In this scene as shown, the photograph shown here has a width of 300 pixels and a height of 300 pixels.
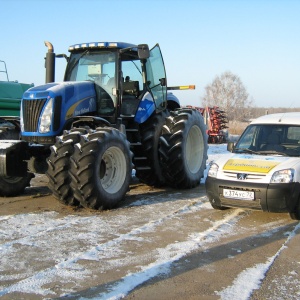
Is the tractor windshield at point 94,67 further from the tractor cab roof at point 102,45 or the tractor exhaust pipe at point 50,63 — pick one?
the tractor exhaust pipe at point 50,63

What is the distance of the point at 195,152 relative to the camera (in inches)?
389

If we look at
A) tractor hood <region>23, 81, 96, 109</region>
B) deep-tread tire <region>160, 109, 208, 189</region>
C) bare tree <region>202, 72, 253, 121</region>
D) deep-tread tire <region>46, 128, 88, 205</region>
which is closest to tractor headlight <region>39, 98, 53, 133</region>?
tractor hood <region>23, 81, 96, 109</region>

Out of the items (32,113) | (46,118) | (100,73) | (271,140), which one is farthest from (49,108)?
(271,140)

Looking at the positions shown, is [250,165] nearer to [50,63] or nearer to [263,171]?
[263,171]

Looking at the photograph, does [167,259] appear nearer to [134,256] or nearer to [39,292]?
[134,256]

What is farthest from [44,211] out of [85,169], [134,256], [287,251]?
[287,251]

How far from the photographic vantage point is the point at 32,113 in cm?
757

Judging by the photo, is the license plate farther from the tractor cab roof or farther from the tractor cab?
the tractor cab roof

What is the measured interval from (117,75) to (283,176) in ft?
12.0

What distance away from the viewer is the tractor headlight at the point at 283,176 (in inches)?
245

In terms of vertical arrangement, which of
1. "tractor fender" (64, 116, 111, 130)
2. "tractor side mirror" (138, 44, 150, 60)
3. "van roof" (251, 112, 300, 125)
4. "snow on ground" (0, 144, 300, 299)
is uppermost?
"tractor side mirror" (138, 44, 150, 60)

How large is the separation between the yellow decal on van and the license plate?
0.33m

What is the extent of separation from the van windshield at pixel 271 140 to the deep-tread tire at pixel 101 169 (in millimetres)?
1931

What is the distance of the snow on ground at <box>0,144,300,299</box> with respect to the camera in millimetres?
→ 4082
